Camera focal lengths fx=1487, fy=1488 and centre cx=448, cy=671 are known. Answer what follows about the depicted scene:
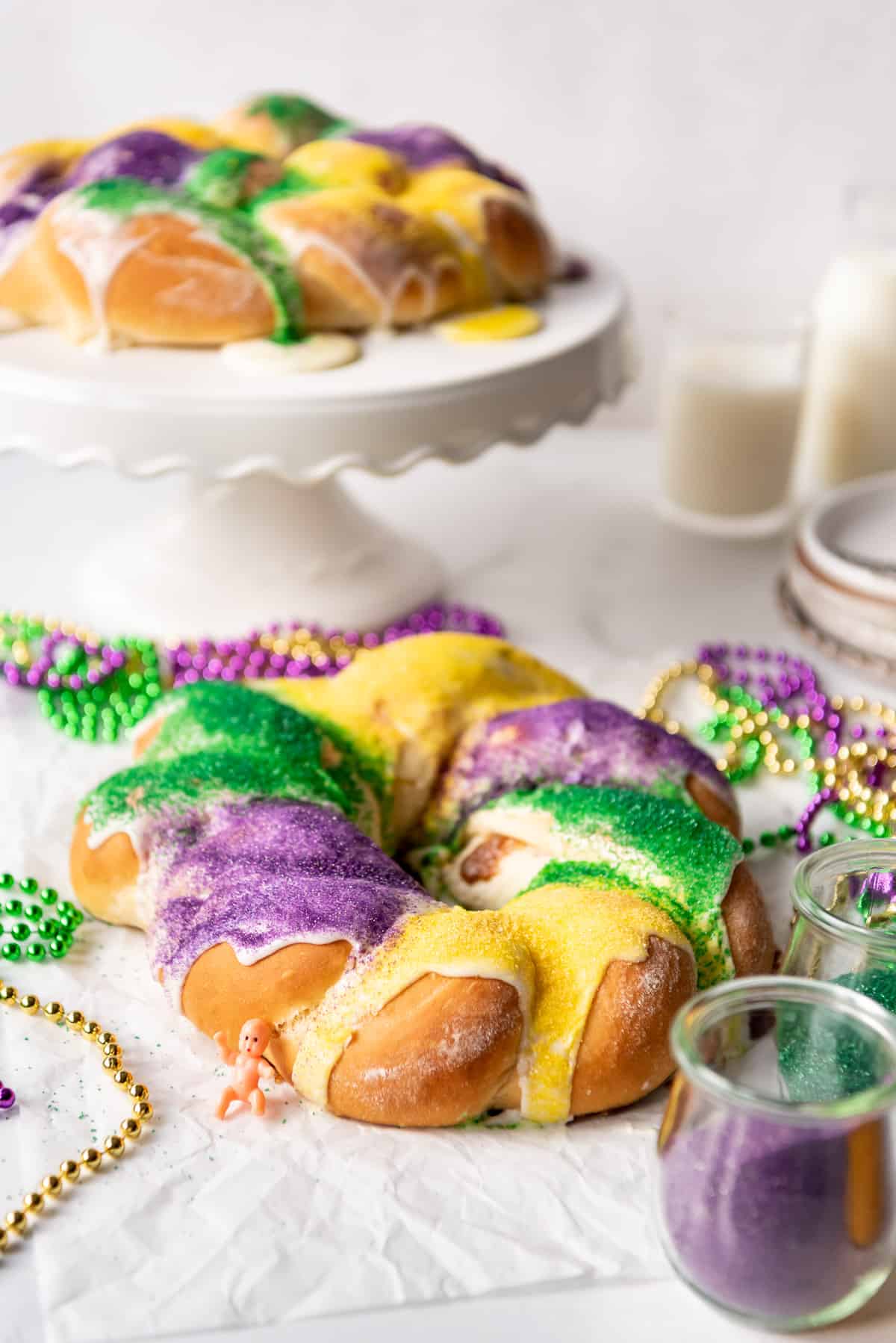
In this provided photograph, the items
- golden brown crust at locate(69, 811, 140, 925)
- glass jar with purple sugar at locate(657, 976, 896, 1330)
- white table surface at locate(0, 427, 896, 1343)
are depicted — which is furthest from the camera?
white table surface at locate(0, 427, 896, 1343)

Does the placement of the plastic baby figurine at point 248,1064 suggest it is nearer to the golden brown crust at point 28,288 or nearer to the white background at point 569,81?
the golden brown crust at point 28,288

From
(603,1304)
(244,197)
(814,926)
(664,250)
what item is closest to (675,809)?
(814,926)

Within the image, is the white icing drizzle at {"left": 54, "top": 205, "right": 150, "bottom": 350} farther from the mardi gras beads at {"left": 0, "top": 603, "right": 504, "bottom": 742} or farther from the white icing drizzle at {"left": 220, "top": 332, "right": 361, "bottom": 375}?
the mardi gras beads at {"left": 0, "top": 603, "right": 504, "bottom": 742}

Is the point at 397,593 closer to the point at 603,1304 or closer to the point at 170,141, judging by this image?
the point at 170,141

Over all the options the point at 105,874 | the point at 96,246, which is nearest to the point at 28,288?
Answer: the point at 96,246

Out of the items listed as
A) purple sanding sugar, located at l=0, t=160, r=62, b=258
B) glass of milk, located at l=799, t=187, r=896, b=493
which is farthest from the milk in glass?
purple sanding sugar, located at l=0, t=160, r=62, b=258
